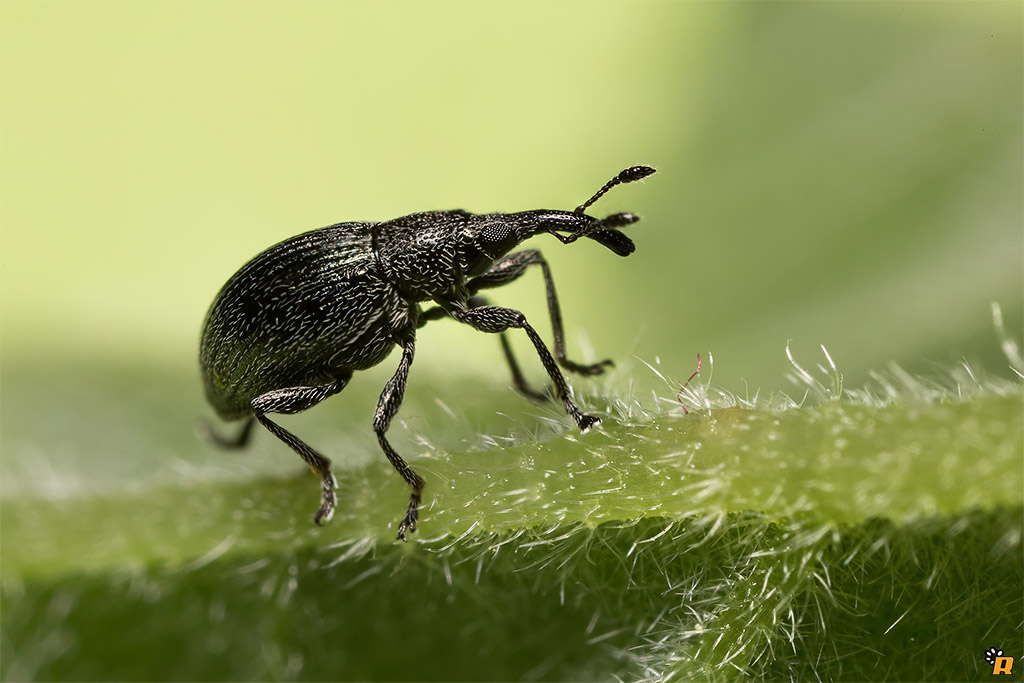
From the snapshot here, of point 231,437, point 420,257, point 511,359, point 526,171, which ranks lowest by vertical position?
point 231,437

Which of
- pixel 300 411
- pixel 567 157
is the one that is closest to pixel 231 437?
pixel 300 411

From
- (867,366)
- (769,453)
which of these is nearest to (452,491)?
(769,453)

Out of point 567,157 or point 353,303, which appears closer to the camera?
point 353,303

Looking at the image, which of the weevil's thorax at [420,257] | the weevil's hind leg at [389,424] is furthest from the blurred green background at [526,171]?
the weevil's thorax at [420,257]

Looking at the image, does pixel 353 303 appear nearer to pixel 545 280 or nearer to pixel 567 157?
pixel 545 280

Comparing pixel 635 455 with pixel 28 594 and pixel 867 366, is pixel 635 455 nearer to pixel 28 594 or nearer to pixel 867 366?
pixel 867 366

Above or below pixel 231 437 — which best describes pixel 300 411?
above

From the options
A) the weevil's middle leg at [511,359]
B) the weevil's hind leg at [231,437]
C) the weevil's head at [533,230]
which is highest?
the weevil's head at [533,230]

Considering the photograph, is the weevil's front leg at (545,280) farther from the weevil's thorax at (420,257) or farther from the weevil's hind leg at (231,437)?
the weevil's hind leg at (231,437)
